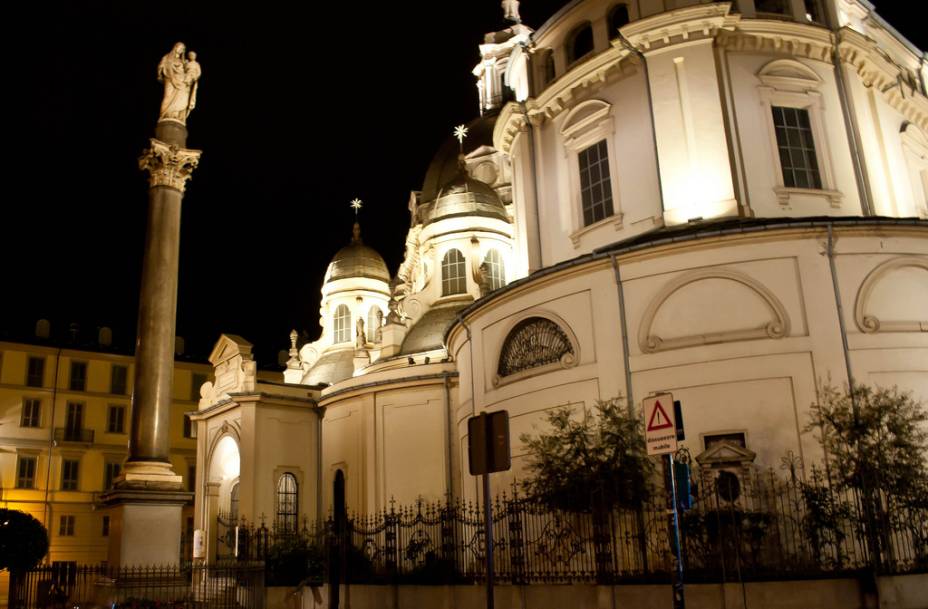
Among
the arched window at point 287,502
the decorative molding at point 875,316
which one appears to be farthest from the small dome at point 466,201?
the decorative molding at point 875,316

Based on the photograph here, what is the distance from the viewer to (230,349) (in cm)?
3425

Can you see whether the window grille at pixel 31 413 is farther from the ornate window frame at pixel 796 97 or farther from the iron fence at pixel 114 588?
the ornate window frame at pixel 796 97

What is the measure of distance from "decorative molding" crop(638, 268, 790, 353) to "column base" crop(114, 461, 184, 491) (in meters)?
9.99

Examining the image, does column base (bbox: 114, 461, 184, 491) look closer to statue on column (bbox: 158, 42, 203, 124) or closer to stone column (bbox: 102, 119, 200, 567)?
stone column (bbox: 102, 119, 200, 567)

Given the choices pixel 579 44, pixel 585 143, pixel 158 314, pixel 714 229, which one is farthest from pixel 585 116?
pixel 158 314

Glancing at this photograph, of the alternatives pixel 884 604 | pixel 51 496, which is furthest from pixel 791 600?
pixel 51 496

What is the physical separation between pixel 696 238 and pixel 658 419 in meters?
9.09

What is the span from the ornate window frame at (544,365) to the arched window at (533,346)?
33mm

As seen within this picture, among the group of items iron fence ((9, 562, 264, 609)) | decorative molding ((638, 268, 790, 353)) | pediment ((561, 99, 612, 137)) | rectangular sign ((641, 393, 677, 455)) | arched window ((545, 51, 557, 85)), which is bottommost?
iron fence ((9, 562, 264, 609))

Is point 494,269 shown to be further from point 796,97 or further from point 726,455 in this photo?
point 726,455

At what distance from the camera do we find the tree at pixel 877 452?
14328mm

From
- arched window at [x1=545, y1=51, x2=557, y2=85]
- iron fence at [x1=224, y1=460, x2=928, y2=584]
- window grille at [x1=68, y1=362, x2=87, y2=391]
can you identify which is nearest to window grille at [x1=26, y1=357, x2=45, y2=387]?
window grille at [x1=68, y1=362, x2=87, y2=391]

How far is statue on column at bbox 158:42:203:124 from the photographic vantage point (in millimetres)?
20922

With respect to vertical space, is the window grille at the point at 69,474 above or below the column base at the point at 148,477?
above
